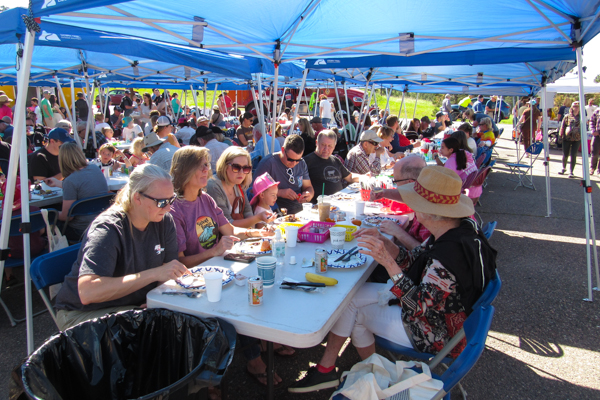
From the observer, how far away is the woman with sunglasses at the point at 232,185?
324 centimetres

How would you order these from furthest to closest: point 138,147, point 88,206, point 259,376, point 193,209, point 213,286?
point 138,147
point 88,206
point 193,209
point 259,376
point 213,286

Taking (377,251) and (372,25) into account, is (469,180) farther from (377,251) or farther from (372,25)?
(377,251)

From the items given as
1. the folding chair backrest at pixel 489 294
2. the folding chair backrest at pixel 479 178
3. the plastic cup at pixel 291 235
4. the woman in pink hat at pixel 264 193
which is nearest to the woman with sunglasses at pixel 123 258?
the plastic cup at pixel 291 235

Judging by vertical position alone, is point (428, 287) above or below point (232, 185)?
below

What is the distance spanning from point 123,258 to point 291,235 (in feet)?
3.53

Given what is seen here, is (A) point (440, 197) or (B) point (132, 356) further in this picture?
(A) point (440, 197)

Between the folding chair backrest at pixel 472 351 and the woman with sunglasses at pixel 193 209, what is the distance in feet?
5.00

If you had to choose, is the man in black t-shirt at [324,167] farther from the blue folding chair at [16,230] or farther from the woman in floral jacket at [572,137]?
the woman in floral jacket at [572,137]

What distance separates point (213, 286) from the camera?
187 cm

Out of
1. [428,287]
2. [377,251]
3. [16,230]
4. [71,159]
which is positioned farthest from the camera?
[71,159]

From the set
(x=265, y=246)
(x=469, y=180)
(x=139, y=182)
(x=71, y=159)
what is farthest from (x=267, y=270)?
(x=469, y=180)

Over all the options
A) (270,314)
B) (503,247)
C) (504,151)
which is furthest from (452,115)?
(270,314)

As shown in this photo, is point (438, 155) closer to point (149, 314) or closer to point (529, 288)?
point (529, 288)

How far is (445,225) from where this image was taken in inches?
85.8
